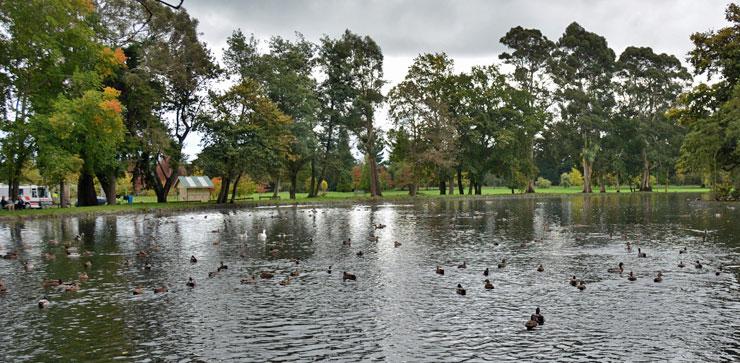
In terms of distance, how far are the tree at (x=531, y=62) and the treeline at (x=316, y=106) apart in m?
0.25

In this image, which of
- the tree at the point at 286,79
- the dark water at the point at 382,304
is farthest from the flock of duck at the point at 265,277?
the tree at the point at 286,79

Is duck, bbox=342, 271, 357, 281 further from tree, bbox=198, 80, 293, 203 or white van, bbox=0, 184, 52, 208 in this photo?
white van, bbox=0, 184, 52, 208

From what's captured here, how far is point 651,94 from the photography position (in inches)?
A: 4006

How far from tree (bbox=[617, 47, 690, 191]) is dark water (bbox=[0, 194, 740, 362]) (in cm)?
7729

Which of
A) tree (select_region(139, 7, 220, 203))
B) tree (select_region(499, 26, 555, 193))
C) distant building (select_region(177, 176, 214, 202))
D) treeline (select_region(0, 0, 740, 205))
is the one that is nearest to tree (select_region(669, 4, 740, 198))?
treeline (select_region(0, 0, 740, 205))

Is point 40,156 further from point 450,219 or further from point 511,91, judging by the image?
point 511,91

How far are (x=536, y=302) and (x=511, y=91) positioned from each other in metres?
81.2

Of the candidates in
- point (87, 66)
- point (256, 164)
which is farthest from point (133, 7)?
point (256, 164)

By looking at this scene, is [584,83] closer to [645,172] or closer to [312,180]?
[645,172]

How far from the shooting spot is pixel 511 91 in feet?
306

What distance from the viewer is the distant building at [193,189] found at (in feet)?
348

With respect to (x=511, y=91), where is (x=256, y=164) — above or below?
below

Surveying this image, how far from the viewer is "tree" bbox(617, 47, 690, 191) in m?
99.5

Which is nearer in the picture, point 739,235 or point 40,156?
point 739,235
